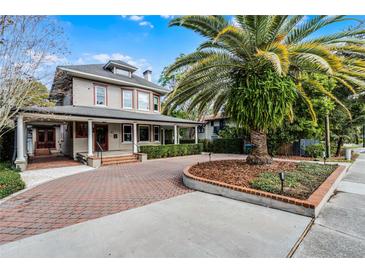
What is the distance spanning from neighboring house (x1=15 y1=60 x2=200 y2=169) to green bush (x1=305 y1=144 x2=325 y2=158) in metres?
9.25

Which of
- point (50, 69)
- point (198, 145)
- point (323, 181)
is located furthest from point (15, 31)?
point (198, 145)

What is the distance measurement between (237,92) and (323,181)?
3.84m

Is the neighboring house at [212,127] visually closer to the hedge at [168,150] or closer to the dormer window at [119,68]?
the hedge at [168,150]

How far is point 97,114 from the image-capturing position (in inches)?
420

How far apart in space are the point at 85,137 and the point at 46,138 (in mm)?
9363

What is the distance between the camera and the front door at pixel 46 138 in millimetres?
18609

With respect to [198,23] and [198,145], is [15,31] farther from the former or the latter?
[198,145]

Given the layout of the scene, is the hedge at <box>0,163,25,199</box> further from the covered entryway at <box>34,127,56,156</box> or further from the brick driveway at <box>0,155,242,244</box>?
the covered entryway at <box>34,127,56,156</box>

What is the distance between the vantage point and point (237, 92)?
6488mm

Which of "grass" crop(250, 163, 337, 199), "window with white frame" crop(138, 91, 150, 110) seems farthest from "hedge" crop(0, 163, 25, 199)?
"window with white frame" crop(138, 91, 150, 110)

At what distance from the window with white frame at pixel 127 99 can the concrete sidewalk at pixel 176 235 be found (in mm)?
12408

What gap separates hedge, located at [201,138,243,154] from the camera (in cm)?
1722

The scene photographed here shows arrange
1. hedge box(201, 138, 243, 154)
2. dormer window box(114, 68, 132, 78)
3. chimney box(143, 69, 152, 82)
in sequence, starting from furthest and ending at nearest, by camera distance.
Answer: chimney box(143, 69, 152, 82) < hedge box(201, 138, 243, 154) < dormer window box(114, 68, 132, 78)

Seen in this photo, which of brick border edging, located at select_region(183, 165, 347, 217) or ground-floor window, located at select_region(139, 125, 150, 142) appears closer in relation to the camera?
brick border edging, located at select_region(183, 165, 347, 217)
